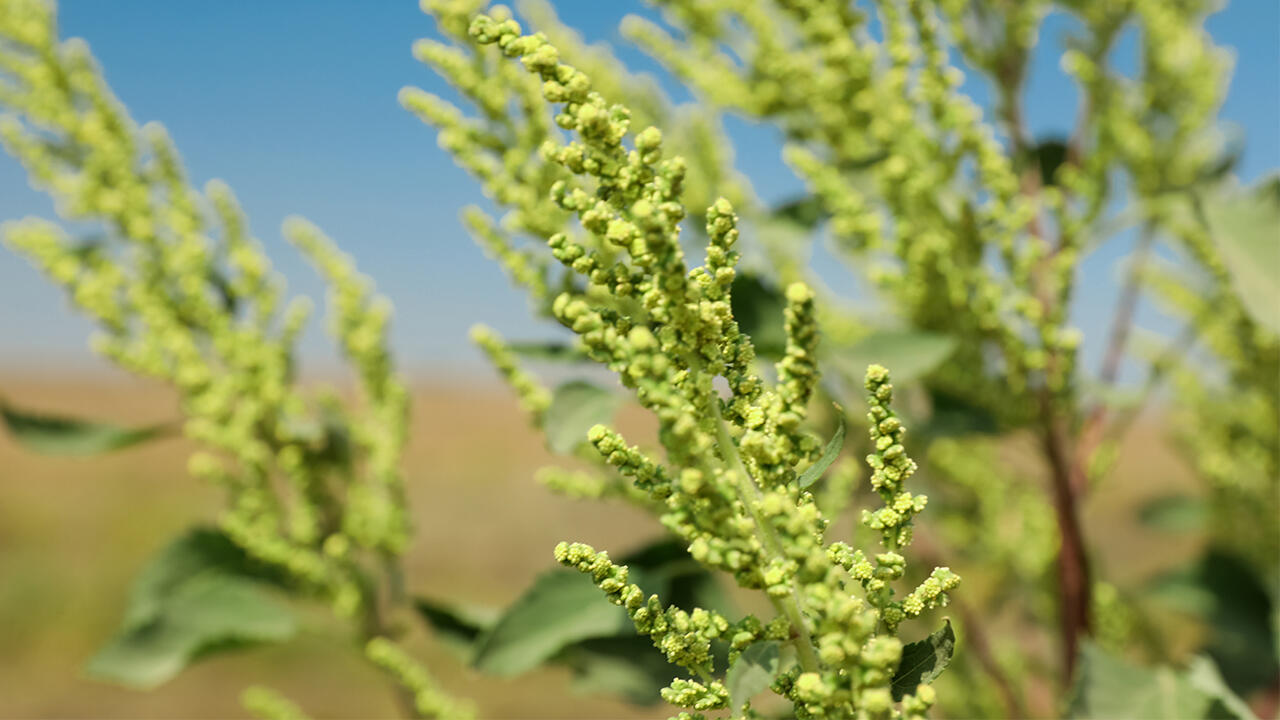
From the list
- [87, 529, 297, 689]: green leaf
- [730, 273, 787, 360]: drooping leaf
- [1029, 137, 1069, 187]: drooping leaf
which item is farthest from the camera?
[1029, 137, 1069, 187]: drooping leaf

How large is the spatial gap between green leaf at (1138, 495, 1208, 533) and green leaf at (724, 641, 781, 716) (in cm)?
255

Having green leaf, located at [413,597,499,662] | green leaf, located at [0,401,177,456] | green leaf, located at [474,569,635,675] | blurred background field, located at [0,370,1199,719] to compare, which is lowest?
green leaf, located at [474,569,635,675]

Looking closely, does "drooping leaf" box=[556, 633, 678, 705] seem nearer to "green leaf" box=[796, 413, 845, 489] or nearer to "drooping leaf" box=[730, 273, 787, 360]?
"drooping leaf" box=[730, 273, 787, 360]

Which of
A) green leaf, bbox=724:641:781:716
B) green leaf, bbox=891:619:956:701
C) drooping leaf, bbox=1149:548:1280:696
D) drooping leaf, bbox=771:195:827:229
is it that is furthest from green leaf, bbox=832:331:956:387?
drooping leaf, bbox=1149:548:1280:696

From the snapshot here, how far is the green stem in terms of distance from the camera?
71cm

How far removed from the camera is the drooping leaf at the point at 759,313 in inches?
58.6

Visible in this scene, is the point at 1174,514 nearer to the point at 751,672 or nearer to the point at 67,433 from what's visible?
the point at 751,672

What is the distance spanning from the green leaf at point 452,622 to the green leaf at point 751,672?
1196mm

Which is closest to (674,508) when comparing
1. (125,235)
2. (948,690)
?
(125,235)

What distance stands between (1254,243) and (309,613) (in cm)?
189

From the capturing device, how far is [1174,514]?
2842 millimetres

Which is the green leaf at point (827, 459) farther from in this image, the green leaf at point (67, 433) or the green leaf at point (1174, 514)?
the green leaf at point (1174, 514)

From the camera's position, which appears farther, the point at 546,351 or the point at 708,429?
the point at 546,351

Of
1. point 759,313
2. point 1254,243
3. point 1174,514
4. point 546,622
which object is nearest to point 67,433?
point 546,622
